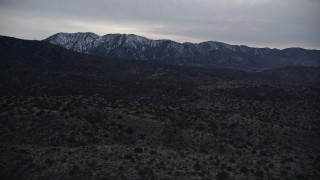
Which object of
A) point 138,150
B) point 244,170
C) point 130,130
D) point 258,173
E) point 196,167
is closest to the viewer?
point 196,167

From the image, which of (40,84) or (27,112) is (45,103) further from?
(40,84)

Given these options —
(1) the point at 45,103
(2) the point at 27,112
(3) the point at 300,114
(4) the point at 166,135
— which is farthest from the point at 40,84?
(3) the point at 300,114

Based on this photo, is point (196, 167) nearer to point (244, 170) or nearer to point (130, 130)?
point (244, 170)

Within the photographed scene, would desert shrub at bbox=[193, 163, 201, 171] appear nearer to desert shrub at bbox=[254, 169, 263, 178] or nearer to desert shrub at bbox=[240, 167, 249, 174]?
desert shrub at bbox=[240, 167, 249, 174]

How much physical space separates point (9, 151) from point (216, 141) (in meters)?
22.6

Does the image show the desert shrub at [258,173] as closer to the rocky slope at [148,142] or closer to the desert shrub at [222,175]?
the rocky slope at [148,142]

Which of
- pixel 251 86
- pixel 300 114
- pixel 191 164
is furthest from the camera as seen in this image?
pixel 251 86

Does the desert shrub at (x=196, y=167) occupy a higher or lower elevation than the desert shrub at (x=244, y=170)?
higher

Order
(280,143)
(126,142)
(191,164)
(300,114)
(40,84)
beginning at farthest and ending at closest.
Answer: (40,84)
(300,114)
(280,143)
(126,142)
(191,164)

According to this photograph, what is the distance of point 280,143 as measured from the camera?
46312 mm

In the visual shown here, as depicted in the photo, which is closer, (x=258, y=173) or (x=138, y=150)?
(x=258, y=173)

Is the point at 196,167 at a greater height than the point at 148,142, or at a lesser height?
greater

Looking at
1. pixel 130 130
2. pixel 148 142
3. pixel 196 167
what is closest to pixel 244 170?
pixel 196 167

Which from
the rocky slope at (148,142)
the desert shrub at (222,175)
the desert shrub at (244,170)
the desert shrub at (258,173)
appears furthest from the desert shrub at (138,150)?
the desert shrub at (258,173)
